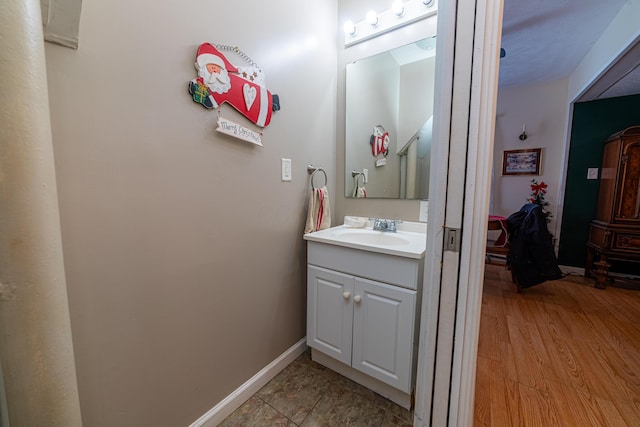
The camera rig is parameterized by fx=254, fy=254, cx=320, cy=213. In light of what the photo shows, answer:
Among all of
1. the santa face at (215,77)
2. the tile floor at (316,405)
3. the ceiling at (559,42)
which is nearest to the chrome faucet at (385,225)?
the tile floor at (316,405)

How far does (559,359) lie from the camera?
1.62 metres

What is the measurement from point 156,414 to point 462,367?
114 cm

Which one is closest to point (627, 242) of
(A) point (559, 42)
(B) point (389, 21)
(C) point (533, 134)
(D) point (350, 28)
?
(C) point (533, 134)

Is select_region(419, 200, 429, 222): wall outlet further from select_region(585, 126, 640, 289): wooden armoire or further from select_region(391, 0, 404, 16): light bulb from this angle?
select_region(585, 126, 640, 289): wooden armoire

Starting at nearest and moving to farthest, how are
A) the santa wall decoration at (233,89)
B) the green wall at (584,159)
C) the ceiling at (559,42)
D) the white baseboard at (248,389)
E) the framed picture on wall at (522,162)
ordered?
the santa wall decoration at (233,89)
the white baseboard at (248,389)
the ceiling at (559,42)
the green wall at (584,159)
the framed picture on wall at (522,162)

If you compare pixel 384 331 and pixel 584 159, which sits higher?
pixel 584 159

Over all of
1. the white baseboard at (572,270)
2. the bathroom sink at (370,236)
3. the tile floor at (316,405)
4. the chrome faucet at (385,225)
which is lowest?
the tile floor at (316,405)

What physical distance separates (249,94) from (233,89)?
9cm

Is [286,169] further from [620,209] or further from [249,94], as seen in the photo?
[620,209]

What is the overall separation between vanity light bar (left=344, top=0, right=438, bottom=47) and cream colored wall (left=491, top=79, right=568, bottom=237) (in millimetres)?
2653

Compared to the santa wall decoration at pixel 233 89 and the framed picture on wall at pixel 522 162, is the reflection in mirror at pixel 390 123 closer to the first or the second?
the santa wall decoration at pixel 233 89

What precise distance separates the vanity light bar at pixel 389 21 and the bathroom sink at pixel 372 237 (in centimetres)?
122

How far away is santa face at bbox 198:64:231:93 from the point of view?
103 cm

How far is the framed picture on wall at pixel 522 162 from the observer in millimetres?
3258
